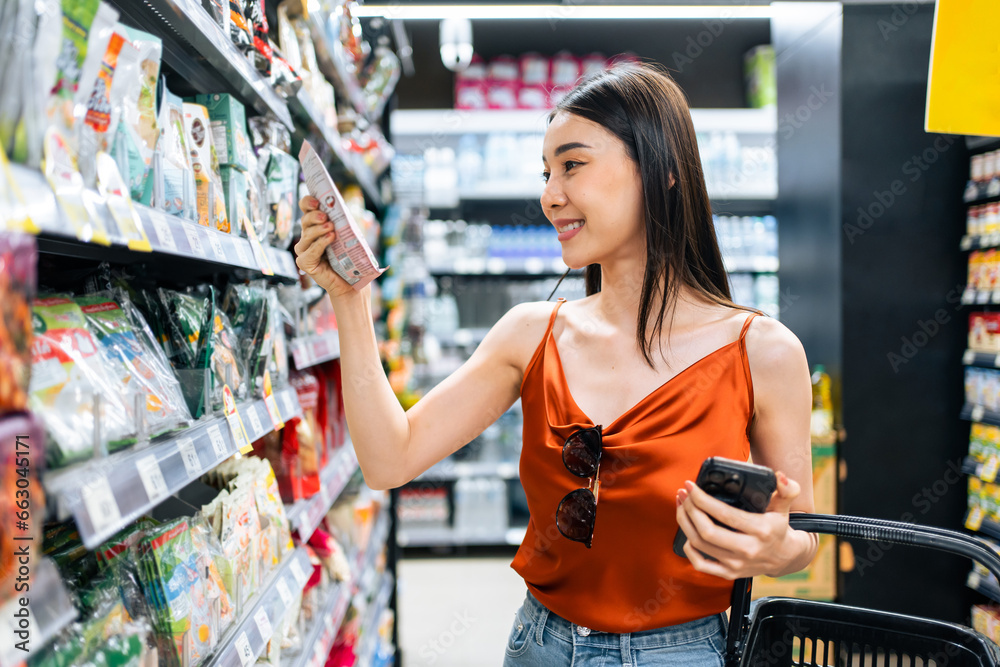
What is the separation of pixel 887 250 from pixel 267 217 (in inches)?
115

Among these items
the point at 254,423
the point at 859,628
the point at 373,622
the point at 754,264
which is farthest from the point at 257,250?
the point at 754,264

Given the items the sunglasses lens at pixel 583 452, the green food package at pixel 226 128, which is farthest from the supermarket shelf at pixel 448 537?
the green food package at pixel 226 128

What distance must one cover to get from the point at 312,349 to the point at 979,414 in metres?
2.95

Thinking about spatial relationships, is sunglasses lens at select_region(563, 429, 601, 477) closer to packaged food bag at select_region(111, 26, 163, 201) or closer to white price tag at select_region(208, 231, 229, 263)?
white price tag at select_region(208, 231, 229, 263)

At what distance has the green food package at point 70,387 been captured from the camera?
0.65 meters

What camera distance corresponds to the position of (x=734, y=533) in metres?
0.85

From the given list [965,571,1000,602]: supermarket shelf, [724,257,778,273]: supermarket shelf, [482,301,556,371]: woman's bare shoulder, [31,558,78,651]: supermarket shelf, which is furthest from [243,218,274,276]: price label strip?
[724,257,778,273]: supermarket shelf

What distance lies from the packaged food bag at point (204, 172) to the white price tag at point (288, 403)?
1.27 feet

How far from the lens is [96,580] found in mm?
845

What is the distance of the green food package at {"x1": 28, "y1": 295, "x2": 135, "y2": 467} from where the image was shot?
2.13 ft

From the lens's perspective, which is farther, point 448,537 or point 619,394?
point 448,537

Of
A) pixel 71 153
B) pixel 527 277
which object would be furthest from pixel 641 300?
pixel 527 277

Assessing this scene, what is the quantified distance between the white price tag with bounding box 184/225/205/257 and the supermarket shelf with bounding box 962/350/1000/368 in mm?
3184

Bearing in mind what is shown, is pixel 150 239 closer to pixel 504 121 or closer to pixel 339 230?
pixel 339 230
